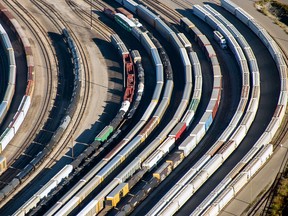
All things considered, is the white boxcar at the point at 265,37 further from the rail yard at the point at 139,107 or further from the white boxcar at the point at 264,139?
the white boxcar at the point at 264,139

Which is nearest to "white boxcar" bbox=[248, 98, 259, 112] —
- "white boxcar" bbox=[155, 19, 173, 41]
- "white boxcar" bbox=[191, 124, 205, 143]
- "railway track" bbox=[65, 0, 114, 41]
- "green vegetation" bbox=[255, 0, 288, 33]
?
"white boxcar" bbox=[191, 124, 205, 143]

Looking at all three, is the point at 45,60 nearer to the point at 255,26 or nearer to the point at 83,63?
the point at 83,63

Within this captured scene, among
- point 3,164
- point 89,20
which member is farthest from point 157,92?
point 89,20

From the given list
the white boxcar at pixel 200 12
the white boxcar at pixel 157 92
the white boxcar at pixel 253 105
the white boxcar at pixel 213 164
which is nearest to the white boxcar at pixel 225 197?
the white boxcar at pixel 213 164

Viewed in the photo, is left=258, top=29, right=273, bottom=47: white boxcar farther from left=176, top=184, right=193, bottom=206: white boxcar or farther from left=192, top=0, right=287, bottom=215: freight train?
left=176, top=184, right=193, bottom=206: white boxcar

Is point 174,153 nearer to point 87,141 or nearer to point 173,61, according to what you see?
point 87,141

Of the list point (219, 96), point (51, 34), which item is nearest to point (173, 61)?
point (219, 96)
